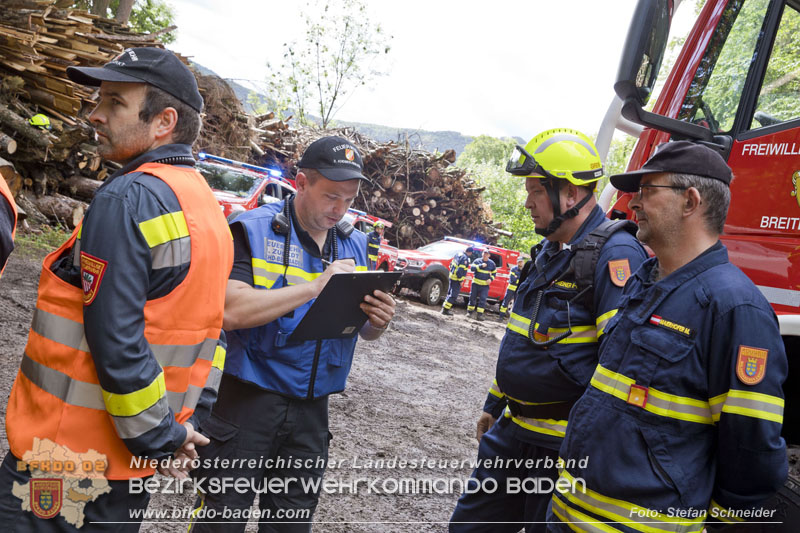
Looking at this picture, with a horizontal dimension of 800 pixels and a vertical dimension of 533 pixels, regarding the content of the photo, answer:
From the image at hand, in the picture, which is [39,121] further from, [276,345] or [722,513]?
[722,513]

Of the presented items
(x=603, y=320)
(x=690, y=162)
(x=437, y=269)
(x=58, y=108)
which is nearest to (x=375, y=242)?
(x=437, y=269)

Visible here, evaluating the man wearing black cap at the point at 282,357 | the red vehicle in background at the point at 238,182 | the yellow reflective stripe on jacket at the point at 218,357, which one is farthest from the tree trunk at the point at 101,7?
the yellow reflective stripe on jacket at the point at 218,357

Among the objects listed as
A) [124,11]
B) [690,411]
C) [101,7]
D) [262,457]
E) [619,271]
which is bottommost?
[262,457]

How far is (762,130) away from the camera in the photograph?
8.87 ft

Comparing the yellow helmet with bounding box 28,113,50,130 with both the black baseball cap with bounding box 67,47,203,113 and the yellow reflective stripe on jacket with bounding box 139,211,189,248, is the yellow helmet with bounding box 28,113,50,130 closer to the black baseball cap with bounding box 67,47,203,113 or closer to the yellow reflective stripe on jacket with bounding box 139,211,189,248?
the black baseball cap with bounding box 67,47,203,113

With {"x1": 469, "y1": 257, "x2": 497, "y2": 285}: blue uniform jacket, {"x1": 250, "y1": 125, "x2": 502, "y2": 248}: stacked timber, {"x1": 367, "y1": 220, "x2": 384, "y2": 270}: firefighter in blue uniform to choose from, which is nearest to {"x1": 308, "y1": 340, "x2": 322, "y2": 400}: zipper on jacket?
{"x1": 367, "y1": 220, "x2": 384, "y2": 270}: firefighter in blue uniform

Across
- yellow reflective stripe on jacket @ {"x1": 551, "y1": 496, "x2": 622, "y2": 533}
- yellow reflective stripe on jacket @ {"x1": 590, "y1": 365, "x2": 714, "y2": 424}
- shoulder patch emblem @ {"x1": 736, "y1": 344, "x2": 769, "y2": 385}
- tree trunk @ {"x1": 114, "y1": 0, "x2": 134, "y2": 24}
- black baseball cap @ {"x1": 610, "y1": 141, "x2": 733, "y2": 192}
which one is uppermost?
tree trunk @ {"x1": 114, "y1": 0, "x2": 134, "y2": 24}

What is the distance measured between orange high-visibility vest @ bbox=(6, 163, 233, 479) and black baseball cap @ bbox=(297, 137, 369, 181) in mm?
A: 777

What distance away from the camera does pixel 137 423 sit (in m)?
1.58

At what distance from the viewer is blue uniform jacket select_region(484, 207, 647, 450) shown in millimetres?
2396

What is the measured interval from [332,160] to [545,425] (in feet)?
5.02

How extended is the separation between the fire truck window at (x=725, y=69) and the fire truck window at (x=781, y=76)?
95mm

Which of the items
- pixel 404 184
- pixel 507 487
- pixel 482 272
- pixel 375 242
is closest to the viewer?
pixel 507 487

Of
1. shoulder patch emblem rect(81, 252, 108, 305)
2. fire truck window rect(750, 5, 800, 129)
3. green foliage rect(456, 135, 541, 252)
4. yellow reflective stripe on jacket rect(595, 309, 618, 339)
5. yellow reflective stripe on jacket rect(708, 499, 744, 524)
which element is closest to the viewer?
shoulder patch emblem rect(81, 252, 108, 305)
